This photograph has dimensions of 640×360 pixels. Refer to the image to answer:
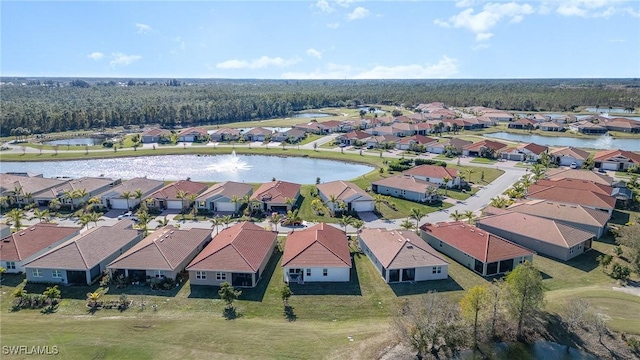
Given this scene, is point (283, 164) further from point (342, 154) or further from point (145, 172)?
point (145, 172)

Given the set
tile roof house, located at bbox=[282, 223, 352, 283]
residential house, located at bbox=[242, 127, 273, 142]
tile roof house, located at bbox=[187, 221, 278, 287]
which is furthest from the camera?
residential house, located at bbox=[242, 127, 273, 142]

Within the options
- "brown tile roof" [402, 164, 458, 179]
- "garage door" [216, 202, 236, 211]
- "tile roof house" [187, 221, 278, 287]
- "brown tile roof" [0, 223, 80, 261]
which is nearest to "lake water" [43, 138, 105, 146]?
"garage door" [216, 202, 236, 211]

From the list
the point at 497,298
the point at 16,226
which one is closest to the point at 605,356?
the point at 497,298

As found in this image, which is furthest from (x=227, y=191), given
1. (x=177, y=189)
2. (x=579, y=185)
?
(x=579, y=185)

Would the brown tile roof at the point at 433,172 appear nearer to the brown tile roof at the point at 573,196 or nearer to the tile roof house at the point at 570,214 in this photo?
the brown tile roof at the point at 573,196

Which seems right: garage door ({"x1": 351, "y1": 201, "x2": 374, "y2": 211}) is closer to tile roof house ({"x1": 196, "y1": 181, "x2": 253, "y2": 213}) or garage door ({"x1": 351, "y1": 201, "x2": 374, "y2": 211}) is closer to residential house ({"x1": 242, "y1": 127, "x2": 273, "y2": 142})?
tile roof house ({"x1": 196, "y1": 181, "x2": 253, "y2": 213})

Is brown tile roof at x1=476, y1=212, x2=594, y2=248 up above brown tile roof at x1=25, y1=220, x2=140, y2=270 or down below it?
above
